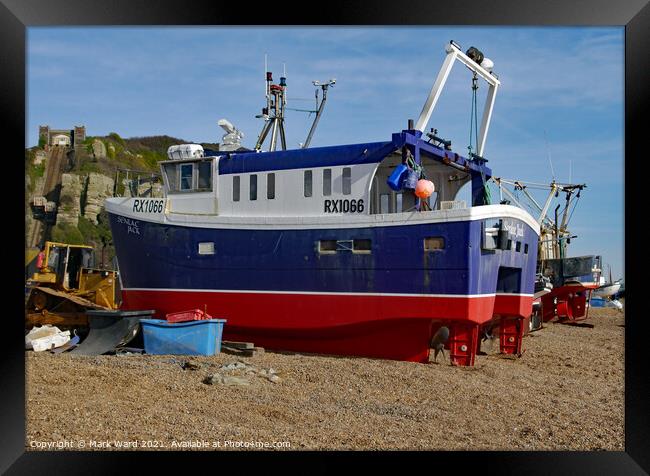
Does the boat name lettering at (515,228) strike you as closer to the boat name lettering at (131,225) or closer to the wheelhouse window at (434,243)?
the wheelhouse window at (434,243)

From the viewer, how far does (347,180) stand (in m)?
12.3

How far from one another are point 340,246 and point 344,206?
2.62 ft

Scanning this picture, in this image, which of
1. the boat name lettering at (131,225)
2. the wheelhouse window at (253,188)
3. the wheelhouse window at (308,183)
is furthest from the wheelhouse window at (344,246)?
the boat name lettering at (131,225)

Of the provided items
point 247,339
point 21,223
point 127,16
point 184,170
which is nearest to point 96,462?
point 21,223

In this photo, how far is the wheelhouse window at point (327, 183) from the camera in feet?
40.7

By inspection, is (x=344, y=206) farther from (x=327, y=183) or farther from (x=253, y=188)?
(x=253, y=188)

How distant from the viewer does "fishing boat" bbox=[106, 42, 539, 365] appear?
37.0 feet

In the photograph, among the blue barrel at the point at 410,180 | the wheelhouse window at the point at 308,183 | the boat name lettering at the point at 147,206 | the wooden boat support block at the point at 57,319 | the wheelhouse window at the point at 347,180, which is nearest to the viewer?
the blue barrel at the point at 410,180

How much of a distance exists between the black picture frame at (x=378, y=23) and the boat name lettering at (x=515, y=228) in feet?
17.7

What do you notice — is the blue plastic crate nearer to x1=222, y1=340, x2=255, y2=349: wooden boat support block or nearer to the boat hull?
x1=222, y1=340, x2=255, y2=349: wooden boat support block

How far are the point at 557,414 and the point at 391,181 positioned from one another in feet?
15.4

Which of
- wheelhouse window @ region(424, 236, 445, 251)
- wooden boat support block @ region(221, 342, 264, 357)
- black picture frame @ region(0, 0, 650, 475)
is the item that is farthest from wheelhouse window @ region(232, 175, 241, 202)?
black picture frame @ region(0, 0, 650, 475)

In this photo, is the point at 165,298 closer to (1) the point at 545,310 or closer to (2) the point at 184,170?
(2) the point at 184,170

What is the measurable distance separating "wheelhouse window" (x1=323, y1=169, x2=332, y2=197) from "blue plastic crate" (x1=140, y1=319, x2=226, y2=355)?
3.07 metres
